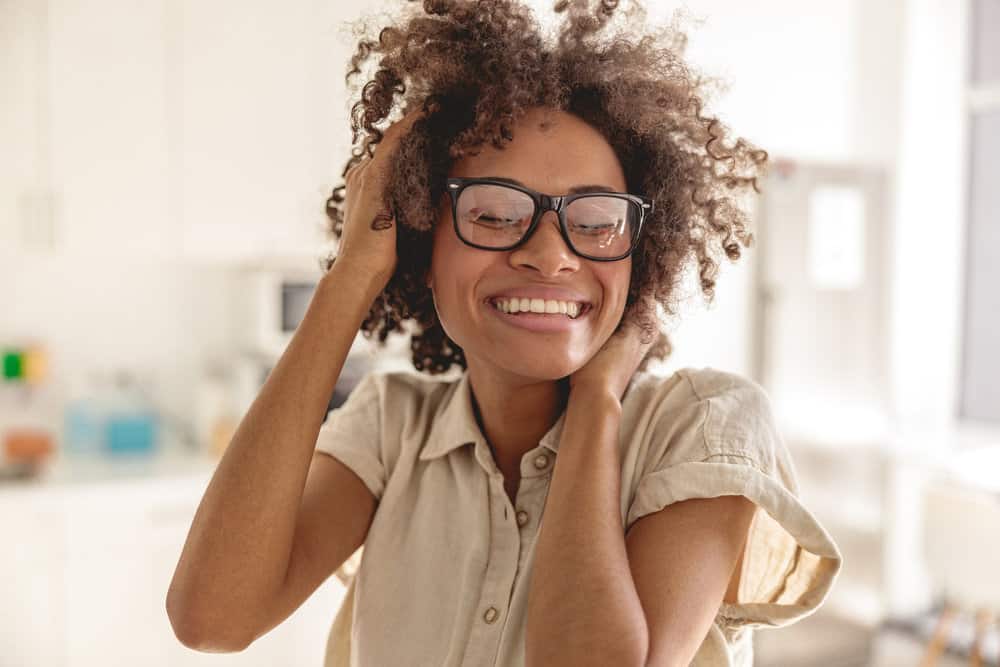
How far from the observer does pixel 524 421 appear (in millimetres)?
1081

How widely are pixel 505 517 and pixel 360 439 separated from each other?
0.21 meters

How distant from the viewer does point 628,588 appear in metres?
0.85

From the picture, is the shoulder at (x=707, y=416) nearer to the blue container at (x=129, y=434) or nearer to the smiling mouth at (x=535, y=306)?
the smiling mouth at (x=535, y=306)

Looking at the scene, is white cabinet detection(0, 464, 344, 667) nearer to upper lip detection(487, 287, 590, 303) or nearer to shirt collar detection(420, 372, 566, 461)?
shirt collar detection(420, 372, 566, 461)

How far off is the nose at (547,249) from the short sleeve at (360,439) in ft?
1.06

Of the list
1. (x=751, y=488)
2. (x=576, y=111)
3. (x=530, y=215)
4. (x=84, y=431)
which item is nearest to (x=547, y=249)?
(x=530, y=215)

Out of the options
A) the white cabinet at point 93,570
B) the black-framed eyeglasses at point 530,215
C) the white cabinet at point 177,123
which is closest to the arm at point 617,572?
the black-framed eyeglasses at point 530,215

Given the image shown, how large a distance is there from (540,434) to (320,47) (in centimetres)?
260

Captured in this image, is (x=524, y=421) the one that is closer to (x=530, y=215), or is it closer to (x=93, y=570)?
(x=530, y=215)

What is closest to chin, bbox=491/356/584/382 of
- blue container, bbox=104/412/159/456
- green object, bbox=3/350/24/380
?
blue container, bbox=104/412/159/456

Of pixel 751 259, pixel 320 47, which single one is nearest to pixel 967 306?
pixel 751 259

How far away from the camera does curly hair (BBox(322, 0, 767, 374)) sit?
0.99m

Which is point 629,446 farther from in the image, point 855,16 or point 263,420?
point 855,16

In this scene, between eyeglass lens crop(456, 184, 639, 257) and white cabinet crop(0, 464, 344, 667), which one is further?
white cabinet crop(0, 464, 344, 667)
